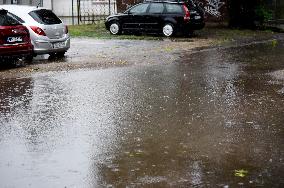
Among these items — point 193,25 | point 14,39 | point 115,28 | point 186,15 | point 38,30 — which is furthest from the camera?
point 115,28

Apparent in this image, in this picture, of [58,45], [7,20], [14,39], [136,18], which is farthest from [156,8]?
[14,39]

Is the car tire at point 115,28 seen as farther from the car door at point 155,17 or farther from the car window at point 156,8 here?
the car window at point 156,8

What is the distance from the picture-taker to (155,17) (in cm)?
2330

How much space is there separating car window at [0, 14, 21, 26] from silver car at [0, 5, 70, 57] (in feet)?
2.78

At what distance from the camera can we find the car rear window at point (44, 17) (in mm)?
15977

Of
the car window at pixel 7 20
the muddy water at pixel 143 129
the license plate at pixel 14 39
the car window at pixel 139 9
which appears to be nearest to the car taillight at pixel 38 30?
the car window at pixel 7 20

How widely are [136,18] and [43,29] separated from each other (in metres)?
8.56

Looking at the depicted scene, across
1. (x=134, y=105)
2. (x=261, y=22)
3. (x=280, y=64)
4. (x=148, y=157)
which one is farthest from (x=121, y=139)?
(x=261, y=22)

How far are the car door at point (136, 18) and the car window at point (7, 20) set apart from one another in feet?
30.9

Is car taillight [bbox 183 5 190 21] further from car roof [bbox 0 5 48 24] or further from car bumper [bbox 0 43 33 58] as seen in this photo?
car bumper [bbox 0 43 33 58]

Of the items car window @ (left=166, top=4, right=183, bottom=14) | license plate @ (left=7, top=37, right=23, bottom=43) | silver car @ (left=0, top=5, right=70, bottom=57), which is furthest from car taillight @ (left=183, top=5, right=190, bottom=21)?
license plate @ (left=7, top=37, right=23, bottom=43)

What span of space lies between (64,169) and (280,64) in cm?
1079

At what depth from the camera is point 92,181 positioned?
5.81 meters

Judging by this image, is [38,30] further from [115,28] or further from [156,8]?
[115,28]
